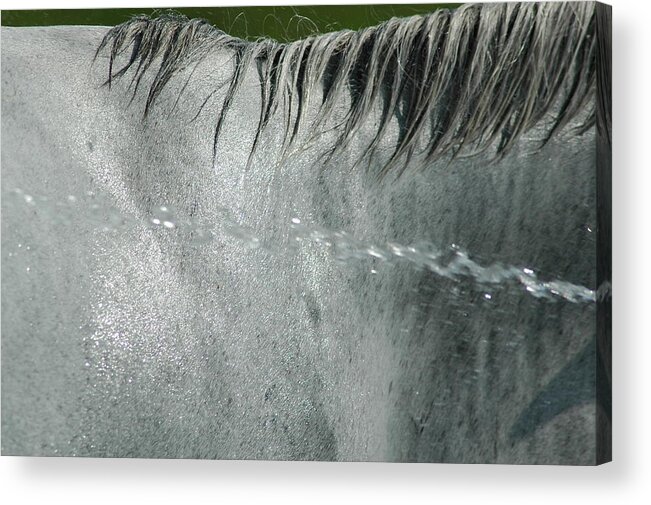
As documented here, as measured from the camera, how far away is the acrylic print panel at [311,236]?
211cm

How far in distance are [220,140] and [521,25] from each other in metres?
0.59

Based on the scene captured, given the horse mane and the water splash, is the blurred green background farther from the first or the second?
the water splash

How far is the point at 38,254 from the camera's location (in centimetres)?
223

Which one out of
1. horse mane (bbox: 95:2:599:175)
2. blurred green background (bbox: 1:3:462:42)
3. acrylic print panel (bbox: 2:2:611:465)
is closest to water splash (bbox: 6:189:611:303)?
acrylic print panel (bbox: 2:2:611:465)

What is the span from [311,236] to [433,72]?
37cm

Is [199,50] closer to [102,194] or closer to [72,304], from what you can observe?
[102,194]

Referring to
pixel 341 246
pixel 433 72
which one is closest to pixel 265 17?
pixel 433 72

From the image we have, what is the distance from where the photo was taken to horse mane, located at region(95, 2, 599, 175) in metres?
2.10

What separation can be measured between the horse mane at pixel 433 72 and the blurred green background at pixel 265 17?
0.05ft

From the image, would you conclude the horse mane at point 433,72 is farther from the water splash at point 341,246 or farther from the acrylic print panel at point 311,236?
the water splash at point 341,246

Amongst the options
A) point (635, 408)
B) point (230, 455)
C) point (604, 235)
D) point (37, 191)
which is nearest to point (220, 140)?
point (37, 191)

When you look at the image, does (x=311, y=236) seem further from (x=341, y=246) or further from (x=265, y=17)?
(x=265, y=17)

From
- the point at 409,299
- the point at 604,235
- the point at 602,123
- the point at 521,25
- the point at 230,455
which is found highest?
the point at 521,25

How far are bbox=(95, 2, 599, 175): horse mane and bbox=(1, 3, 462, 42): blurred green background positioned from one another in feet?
0.05
